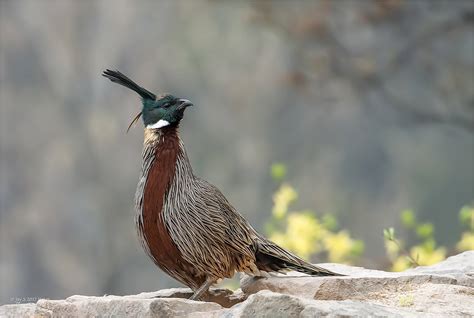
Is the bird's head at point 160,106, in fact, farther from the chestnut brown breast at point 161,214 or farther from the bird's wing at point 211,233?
the bird's wing at point 211,233

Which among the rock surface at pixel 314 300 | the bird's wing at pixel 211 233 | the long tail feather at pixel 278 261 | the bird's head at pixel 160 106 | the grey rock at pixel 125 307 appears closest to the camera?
the rock surface at pixel 314 300

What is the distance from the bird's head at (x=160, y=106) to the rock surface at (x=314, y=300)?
0.65 metres

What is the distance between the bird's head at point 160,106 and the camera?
3.71 meters

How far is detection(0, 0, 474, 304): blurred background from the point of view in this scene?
32.0 ft

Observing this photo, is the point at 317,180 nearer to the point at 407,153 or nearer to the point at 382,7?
A: the point at 407,153

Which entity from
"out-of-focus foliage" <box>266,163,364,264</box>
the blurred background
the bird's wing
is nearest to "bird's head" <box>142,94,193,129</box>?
the bird's wing

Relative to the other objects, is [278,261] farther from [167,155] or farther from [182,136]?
[182,136]

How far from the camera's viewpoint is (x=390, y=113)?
10109 mm

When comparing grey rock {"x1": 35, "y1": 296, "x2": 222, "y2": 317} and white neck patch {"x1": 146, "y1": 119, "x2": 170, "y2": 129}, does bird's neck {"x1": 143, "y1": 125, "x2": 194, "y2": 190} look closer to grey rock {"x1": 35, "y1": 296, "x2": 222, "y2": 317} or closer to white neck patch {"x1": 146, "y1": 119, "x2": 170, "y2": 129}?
white neck patch {"x1": 146, "y1": 119, "x2": 170, "y2": 129}

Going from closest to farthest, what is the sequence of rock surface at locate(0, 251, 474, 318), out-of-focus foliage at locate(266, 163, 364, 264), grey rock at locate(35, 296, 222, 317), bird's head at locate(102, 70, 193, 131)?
1. rock surface at locate(0, 251, 474, 318)
2. grey rock at locate(35, 296, 222, 317)
3. bird's head at locate(102, 70, 193, 131)
4. out-of-focus foliage at locate(266, 163, 364, 264)

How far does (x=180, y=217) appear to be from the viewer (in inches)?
142

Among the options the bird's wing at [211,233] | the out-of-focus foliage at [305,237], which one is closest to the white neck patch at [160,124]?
the bird's wing at [211,233]

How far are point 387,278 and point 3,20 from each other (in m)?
7.05

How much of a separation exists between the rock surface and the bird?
14 cm
